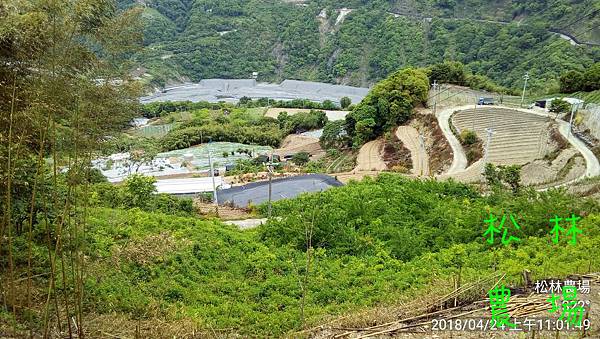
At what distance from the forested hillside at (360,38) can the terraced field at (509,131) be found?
11823 mm

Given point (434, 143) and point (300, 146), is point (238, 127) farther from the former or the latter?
point (434, 143)

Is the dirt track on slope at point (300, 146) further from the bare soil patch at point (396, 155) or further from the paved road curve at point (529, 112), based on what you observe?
the paved road curve at point (529, 112)

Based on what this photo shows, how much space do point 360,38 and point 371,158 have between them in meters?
38.1

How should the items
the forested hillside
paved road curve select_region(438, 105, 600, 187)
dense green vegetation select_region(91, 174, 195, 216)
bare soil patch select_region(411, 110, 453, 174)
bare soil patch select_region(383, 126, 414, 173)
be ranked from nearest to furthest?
dense green vegetation select_region(91, 174, 195, 216) → paved road curve select_region(438, 105, 600, 187) → bare soil patch select_region(411, 110, 453, 174) → bare soil patch select_region(383, 126, 414, 173) → the forested hillside

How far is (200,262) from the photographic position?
28.4 feet

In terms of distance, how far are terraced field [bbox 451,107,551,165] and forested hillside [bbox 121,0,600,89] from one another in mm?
11823

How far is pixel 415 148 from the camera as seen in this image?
85.7 feet

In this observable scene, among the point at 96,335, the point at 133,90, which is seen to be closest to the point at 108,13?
the point at 133,90

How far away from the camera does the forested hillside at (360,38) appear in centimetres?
4475

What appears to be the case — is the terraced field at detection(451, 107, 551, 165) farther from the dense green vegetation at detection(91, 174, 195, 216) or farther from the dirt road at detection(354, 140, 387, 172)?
the dense green vegetation at detection(91, 174, 195, 216)
